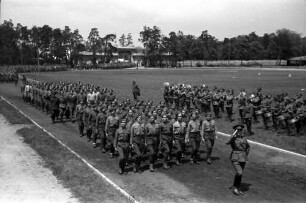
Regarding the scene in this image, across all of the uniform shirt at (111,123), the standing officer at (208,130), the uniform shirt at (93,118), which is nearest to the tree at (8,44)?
the uniform shirt at (93,118)

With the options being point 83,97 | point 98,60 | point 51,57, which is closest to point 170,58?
point 98,60

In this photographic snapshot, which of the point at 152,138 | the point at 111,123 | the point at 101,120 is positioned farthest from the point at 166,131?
the point at 101,120

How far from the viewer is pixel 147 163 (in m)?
14.6

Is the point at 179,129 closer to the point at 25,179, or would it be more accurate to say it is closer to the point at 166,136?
the point at 166,136

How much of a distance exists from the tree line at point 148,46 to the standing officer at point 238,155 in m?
90.7

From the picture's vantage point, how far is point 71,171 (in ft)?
43.9

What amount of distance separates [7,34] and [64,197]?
102m

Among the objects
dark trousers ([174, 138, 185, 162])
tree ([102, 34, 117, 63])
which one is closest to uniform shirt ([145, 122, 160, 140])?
dark trousers ([174, 138, 185, 162])

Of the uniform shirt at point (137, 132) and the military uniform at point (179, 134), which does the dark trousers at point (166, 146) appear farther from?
the uniform shirt at point (137, 132)

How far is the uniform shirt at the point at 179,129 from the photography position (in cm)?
1431

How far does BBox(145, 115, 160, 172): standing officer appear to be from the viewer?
45.1 ft

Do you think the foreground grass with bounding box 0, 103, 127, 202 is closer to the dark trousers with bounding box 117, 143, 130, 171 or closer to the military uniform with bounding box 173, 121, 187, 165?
the dark trousers with bounding box 117, 143, 130, 171

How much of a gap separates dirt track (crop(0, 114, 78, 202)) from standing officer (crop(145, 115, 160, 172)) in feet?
10.6

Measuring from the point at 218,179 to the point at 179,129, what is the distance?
2.53 meters
